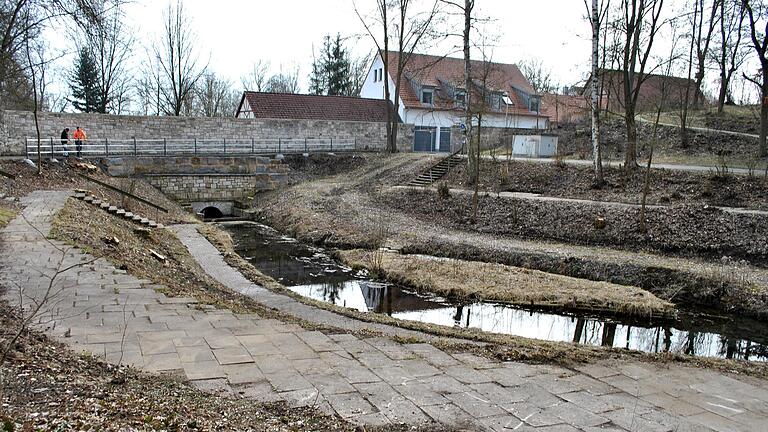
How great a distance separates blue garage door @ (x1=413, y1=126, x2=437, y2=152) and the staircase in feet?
31.7

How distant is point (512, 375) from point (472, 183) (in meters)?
19.6

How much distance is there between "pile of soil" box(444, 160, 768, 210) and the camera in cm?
1781

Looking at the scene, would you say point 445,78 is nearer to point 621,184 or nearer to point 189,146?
point 189,146

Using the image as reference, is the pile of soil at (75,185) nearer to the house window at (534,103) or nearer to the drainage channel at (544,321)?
the drainage channel at (544,321)

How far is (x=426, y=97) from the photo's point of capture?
132 feet

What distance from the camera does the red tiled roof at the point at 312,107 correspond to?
36219 mm

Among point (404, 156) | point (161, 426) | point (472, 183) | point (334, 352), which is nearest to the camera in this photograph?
point (161, 426)

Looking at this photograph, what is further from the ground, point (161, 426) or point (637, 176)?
point (637, 176)

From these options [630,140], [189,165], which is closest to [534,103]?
[630,140]

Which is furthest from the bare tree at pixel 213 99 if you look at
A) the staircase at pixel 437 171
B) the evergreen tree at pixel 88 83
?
the staircase at pixel 437 171

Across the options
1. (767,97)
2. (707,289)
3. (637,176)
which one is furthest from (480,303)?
(767,97)

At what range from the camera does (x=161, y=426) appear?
405cm

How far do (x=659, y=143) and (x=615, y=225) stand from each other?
15.4m

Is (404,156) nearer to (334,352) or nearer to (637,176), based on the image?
(637,176)
